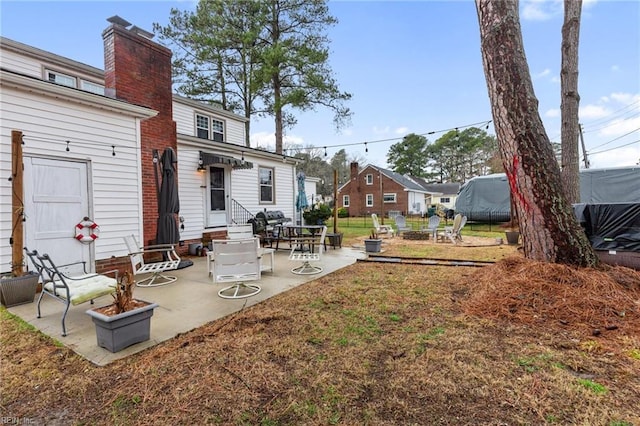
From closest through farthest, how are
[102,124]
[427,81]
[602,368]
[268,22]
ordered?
[602,368], [102,124], [427,81], [268,22]

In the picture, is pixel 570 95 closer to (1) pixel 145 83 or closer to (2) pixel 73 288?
(1) pixel 145 83

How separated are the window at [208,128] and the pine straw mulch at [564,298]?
12416 millimetres

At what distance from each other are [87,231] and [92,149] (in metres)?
1.61

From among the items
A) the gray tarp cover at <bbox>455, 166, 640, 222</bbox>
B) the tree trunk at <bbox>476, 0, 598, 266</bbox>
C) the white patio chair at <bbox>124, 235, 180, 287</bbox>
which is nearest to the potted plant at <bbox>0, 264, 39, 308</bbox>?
the white patio chair at <bbox>124, 235, 180, 287</bbox>

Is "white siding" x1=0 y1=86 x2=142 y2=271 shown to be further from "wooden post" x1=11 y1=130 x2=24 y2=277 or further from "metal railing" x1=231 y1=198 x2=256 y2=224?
"metal railing" x1=231 y1=198 x2=256 y2=224

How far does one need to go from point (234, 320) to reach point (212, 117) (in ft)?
39.5

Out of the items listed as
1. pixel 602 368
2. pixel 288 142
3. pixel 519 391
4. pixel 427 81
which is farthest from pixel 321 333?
pixel 288 142

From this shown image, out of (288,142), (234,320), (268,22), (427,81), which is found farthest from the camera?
(288,142)

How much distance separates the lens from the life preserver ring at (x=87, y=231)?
5504mm

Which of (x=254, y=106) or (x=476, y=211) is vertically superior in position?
(x=254, y=106)

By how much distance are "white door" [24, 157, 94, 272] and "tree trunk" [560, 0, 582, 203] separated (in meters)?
Answer: 11.3

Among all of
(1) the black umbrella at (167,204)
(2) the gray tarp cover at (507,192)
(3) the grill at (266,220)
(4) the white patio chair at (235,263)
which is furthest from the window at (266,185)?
(2) the gray tarp cover at (507,192)

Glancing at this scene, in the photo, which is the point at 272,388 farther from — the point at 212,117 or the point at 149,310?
the point at 212,117

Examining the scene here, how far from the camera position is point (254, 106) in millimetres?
18188
